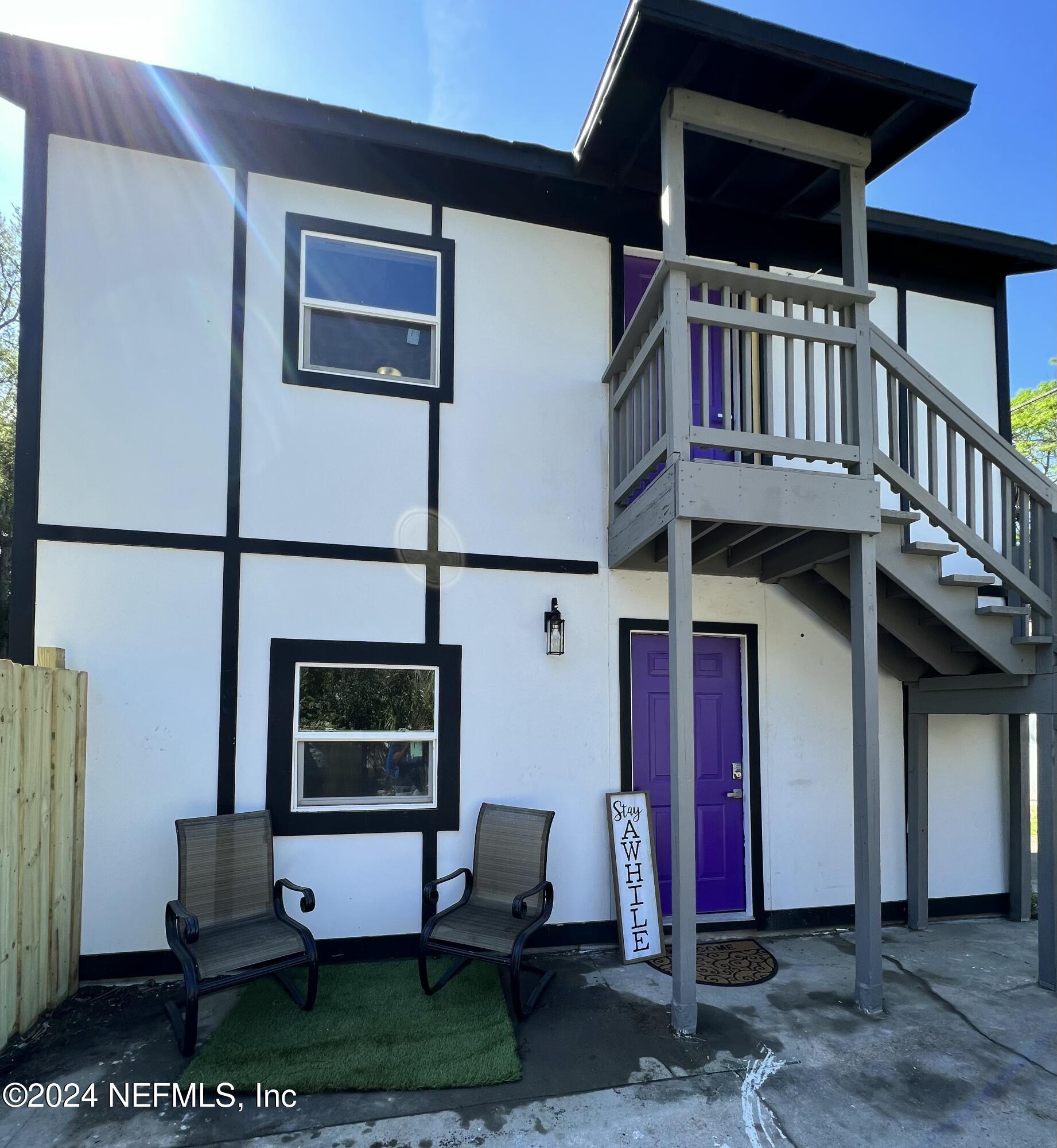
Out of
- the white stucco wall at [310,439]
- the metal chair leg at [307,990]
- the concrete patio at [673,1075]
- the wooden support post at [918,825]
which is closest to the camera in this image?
the concrete patio at [673,1075]

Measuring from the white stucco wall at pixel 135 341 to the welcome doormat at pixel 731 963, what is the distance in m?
3.88

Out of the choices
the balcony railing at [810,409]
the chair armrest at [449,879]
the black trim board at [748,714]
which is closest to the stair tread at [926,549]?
the balcony railing at [810,409]

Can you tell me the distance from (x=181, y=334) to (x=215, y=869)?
317 cm

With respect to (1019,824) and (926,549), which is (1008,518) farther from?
(1019,824)

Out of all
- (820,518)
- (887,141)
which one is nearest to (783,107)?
(887,141)

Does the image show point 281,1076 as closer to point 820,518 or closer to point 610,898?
point 610,898

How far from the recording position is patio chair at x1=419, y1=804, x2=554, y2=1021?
3.73m

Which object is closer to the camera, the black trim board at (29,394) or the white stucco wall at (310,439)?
the black trim board at (29,394)

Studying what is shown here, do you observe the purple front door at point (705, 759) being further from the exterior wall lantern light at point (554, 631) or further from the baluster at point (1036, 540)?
the baluster at point (1036, 540)

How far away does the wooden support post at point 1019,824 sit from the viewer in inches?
211

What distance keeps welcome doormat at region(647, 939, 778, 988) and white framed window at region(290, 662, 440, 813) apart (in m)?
1.86

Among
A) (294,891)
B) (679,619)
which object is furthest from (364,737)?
(679,619)

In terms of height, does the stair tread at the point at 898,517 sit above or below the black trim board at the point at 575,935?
above

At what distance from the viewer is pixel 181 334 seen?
4414mm
